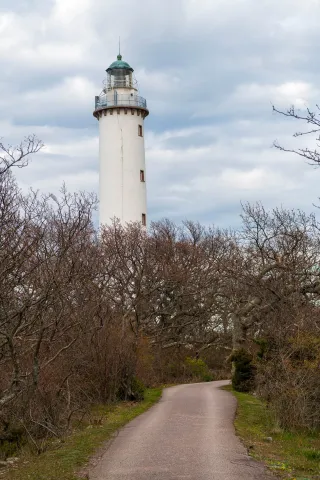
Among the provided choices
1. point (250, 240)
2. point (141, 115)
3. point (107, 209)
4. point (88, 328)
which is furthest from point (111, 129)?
point (88, 328)

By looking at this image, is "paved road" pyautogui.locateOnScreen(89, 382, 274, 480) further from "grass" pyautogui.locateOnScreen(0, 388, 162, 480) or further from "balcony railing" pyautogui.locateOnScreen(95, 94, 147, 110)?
"balcony railing" pyautogui.locateOnScreen(95, 94, 147, 110)

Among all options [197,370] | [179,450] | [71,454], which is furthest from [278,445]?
[197,370]

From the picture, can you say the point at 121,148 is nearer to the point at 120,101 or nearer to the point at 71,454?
the point at 120,101

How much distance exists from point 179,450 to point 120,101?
4054cm

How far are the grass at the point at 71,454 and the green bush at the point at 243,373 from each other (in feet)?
31.5

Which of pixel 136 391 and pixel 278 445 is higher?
pixel 136 391

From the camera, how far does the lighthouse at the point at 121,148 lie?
51.1 m

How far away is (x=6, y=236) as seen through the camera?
17.9m

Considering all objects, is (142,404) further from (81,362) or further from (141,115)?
(141,115)

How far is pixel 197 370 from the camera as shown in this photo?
41.3 m

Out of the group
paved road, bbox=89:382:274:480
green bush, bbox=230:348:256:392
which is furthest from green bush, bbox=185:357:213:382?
paved road, bbox=89:382:274:480

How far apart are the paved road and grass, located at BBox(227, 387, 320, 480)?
33 cm

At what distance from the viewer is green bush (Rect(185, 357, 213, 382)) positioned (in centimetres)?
4091

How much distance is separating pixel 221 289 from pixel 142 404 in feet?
60.5
